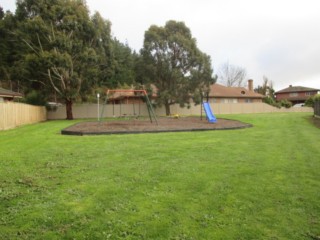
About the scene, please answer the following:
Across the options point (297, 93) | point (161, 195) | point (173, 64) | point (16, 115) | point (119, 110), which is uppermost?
point (173, 64)

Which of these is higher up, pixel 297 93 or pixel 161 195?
pixel 297 93

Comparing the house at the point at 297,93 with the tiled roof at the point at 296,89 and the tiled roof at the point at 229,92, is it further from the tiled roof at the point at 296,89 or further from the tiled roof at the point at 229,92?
the tiled roof at the point at 229,92

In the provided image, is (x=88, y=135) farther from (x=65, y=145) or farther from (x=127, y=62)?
(x=127, y=62)

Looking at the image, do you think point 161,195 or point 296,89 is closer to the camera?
point 161,195

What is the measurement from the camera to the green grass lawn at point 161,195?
3.42 m

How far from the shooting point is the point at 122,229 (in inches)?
135

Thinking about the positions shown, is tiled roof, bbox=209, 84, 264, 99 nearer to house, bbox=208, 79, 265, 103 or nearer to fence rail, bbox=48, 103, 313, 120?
house, bbox=208, 79, 265, 103

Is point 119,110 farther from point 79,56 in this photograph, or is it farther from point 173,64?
point 79,56

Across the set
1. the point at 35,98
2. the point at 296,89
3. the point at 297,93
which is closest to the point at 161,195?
the point at 35,98

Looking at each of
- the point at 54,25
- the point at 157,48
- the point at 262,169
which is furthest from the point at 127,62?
the point at 262,169

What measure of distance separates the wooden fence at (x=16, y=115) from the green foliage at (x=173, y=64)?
35.9 ft

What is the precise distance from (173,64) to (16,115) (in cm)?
1546

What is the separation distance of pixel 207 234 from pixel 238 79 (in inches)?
2592

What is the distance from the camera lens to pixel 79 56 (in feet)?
82.1
